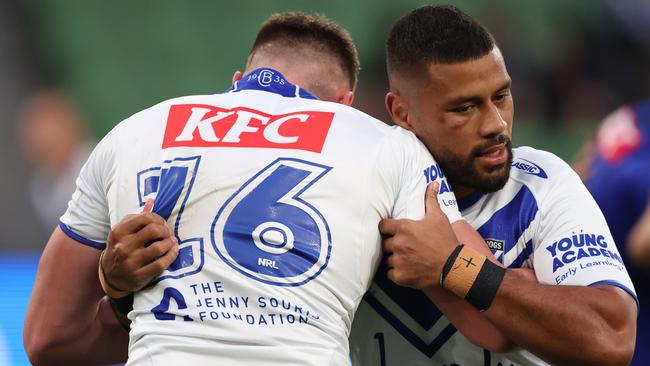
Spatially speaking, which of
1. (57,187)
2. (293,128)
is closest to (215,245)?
(293,128)

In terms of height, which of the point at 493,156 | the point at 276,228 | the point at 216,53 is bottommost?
the point at 216,53

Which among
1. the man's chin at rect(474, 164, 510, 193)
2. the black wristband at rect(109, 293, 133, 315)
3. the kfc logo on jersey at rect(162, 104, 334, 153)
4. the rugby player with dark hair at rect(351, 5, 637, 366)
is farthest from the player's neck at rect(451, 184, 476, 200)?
the black wristband at rect(109, 293, 133, 315)

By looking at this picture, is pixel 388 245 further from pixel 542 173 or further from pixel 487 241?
pixel 542 173

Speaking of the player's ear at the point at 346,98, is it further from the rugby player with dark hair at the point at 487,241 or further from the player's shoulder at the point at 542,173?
the player's shoulder at the point at 542,173

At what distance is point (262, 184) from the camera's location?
321cm

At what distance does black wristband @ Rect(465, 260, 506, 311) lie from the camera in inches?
126

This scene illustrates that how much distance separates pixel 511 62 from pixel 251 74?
6.44 meters

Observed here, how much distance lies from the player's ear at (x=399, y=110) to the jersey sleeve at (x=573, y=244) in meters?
0.54

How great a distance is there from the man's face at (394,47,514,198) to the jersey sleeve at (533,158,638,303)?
0.20 metres

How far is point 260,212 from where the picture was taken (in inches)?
125

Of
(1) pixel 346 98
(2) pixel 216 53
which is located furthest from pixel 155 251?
(2) pixel 216 53

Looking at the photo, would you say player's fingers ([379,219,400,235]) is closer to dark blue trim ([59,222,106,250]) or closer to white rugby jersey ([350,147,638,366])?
white rugby jersey ([350,147,638,366])

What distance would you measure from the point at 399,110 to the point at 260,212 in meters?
0.79

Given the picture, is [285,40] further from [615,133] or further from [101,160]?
[615,133]
